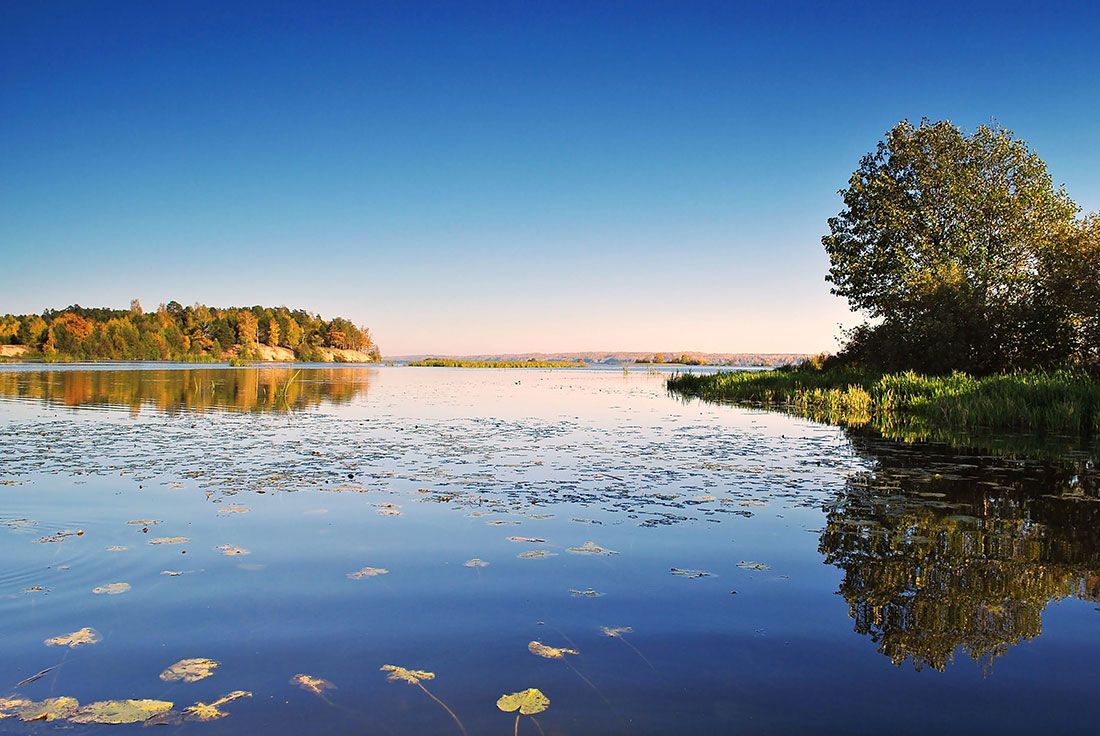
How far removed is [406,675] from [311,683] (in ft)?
1.81

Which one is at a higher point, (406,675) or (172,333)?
(172,333)

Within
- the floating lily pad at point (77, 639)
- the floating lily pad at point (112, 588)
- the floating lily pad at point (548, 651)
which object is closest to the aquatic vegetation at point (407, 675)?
the floating lily pad at point (548, 651)

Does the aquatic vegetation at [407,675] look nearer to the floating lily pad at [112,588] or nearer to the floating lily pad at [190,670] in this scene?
the floating lily pad at [190,670]

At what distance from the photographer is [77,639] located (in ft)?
15.4

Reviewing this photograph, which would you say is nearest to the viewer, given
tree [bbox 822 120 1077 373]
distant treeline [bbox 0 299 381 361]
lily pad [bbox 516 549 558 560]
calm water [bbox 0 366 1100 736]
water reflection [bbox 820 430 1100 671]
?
calm water [bbox 0 366 1100 736]

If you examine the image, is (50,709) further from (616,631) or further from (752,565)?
(752,565)

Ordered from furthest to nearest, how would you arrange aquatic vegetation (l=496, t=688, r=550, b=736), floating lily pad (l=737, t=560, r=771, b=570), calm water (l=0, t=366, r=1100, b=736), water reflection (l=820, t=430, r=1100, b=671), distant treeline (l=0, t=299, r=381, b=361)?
1. distant treeline (l=0, t=299, r=381, b=361)
2. floating lily pad (l=737, t=560, r=771, b=570)
3. water reflection (l=820, t=430, r=1100, b=671)
4. calm water (l=0, t=366, r=1100, b=736)
5. aquatic vegetation (l=496, t=688, r=550, b=736)

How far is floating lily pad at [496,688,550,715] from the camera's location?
3.81 meters

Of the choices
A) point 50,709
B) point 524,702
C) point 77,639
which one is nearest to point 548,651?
point 524,702

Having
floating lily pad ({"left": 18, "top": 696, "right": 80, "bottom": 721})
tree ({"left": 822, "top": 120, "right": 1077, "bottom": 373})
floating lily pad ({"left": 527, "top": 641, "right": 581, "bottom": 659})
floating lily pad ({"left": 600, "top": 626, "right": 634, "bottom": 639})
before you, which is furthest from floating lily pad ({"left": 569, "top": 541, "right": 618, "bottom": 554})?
tree ({"left": 822, "top": 120, "right": 1077, "bottom": 373})

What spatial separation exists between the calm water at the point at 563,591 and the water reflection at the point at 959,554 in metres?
0.04

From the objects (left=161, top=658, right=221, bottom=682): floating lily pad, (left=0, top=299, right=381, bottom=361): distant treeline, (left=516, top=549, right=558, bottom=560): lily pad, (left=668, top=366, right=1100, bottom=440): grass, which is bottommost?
(left=161, top=658, right=221, bottom=682): floating lily pad

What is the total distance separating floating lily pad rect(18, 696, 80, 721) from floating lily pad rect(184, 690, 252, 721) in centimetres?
61

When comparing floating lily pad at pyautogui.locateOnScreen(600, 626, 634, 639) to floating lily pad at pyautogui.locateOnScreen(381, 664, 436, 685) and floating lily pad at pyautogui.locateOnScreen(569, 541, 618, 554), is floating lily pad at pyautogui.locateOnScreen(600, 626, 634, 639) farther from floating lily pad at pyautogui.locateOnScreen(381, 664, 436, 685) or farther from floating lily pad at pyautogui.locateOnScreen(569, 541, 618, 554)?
floating lily pad at pyautogui.locateOnScreen(569, 541, 618, 554)
